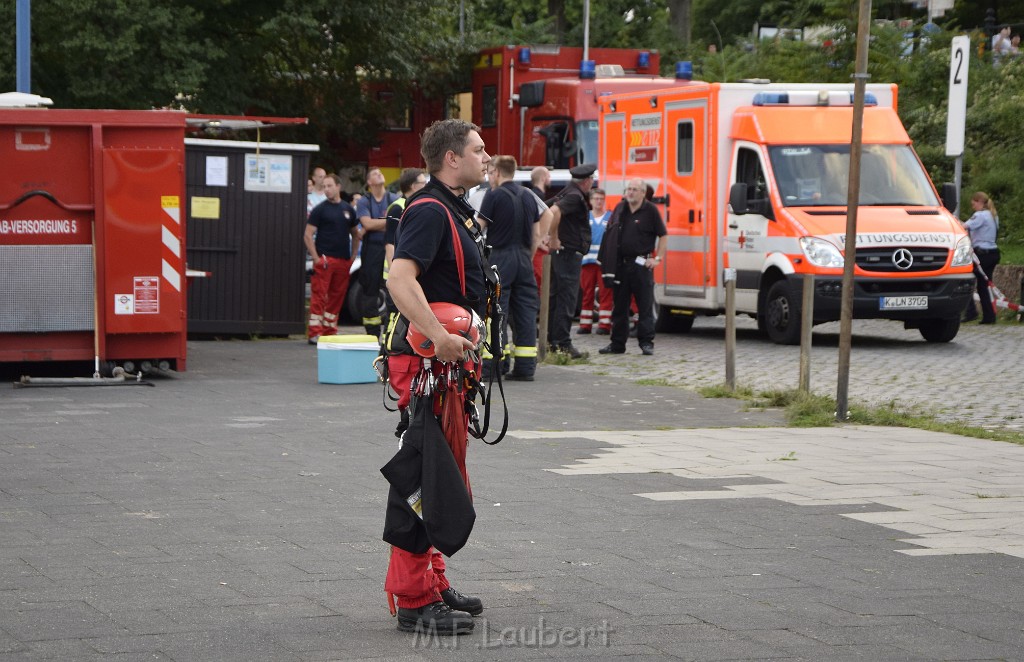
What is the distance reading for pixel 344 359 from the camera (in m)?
13.5

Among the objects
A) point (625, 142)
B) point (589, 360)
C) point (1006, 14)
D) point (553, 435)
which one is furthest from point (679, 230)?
point (1006, 14)

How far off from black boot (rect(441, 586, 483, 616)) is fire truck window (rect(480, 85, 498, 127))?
20.6 metres

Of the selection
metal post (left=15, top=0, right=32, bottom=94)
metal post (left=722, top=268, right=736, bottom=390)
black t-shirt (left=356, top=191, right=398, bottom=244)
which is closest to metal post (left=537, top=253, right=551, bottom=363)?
black t-shirt (left=356, top=191, right=398, bottom=244)

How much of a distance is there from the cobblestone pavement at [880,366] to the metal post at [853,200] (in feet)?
3.46

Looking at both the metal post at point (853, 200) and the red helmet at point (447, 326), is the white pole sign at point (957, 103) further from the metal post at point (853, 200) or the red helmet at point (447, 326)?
the red helmet at point (447, 326)

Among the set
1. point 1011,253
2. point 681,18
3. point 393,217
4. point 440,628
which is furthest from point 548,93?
point 440,628

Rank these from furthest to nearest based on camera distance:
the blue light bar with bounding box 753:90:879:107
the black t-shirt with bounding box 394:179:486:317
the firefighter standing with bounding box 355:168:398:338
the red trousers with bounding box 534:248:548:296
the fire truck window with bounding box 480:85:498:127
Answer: the fire truck window with bounding box 480:85:498:127 → the blue light bar with bounding box 753:90:879:107 → the firefighter standing with bounding box 355:168:398:338 → the red trousers with bounding box 534:248:548:296 → the black t-shirt with bounding box 394:179:486:317

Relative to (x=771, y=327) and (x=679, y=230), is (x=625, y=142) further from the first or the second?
(x=771, y=327)

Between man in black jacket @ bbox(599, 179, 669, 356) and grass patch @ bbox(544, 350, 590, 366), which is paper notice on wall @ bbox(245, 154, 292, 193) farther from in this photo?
grass patch @ bbox(544, 350, 590, 366)

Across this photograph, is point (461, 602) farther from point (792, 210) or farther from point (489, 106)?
point (489, 106)

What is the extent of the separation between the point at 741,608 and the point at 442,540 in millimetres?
1201

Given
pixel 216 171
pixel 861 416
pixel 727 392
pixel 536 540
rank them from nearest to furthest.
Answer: pixel 536 540
pixel 861 416
pixel 727 392
pixel 216 171

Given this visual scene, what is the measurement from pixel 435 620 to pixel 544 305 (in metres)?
10.6

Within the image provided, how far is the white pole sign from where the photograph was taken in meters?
18.8
